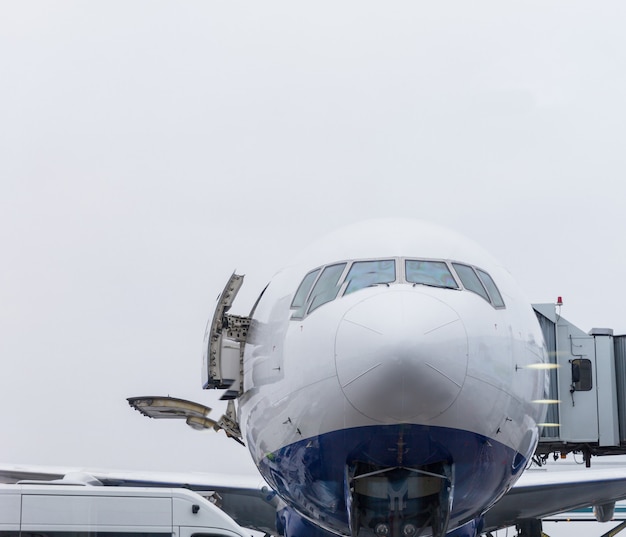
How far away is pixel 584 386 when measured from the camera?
1260 centimetres

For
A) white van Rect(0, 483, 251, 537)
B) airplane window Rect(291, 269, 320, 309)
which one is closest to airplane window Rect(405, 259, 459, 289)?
airplane window Rect(291, 269, 320, 309)

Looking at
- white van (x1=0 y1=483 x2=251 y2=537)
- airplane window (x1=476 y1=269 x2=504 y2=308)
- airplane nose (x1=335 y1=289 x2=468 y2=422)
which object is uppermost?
airplane window (x1=476 y1=269 x2=504 y2=308)

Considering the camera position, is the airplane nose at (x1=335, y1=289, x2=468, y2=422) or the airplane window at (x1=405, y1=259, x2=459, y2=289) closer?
the airplane nose at (x1=335, y1=289, x2=468, y2=422)

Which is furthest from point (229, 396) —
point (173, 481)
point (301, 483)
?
point (173, 481)

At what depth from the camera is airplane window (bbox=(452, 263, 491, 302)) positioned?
28.2ft

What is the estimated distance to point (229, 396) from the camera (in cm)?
1003

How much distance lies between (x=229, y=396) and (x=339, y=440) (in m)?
2.26

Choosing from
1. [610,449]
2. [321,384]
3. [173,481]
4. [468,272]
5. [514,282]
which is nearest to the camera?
[321,384]

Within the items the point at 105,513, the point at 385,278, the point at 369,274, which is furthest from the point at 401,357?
the point at 105,513

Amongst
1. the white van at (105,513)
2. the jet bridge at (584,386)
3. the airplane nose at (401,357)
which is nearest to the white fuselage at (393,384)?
the airplane nose at (401,357)

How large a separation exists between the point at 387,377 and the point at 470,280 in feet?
5.68

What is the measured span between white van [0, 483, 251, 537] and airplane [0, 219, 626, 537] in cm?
74

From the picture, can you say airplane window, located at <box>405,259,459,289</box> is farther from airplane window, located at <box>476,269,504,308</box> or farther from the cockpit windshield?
airplane window, located at <box>476,269,504,308</box>

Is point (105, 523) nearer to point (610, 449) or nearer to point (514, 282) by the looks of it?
point (514, 282)
